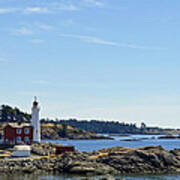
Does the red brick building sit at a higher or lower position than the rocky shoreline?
higher

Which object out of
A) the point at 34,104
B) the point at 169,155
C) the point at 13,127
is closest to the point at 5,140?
the point at 13,127

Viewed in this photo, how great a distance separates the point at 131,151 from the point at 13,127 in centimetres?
2455

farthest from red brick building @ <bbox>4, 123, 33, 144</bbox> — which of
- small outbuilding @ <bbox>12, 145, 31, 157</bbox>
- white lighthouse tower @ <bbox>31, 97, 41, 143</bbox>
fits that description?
small outbuilding @ <bbox>12, 145, 31, 157</bbox>

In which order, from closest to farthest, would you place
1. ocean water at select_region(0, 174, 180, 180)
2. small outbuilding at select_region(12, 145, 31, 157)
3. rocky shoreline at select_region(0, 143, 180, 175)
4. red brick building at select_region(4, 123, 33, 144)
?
1. ocean water at select_region(0, 174, 180, 180)
2. rocky shoreline at select_region(0, 143, 180, 175)
3. small outbuilding at select_region(12, 145, 31, 157)
4. red brick building at select_region(4, 123, 33, 144)

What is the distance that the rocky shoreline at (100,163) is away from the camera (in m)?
67.3

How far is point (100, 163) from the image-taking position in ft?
227

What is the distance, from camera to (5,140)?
87375 mm

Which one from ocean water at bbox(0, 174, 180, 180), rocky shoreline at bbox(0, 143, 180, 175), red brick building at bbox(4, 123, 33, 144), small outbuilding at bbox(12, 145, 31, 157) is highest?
red brick building at bbox(4, 123, 33, 144)

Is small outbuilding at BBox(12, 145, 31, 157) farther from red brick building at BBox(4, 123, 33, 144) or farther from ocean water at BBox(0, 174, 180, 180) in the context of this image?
red brick building at BBox(4, 123, 33, 144)

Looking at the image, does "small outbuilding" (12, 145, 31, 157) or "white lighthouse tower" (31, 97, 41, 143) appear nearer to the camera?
"small outbuilding" (12, 145, 31, 157)

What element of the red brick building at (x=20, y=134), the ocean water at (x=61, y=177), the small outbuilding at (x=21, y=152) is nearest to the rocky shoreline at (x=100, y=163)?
the small outbuilding at (x=21, y=152)

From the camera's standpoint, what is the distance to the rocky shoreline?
6731 cm

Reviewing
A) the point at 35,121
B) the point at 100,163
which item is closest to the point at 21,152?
the point at 100,163

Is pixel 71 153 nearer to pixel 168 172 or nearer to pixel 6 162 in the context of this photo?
pixel 6 162
